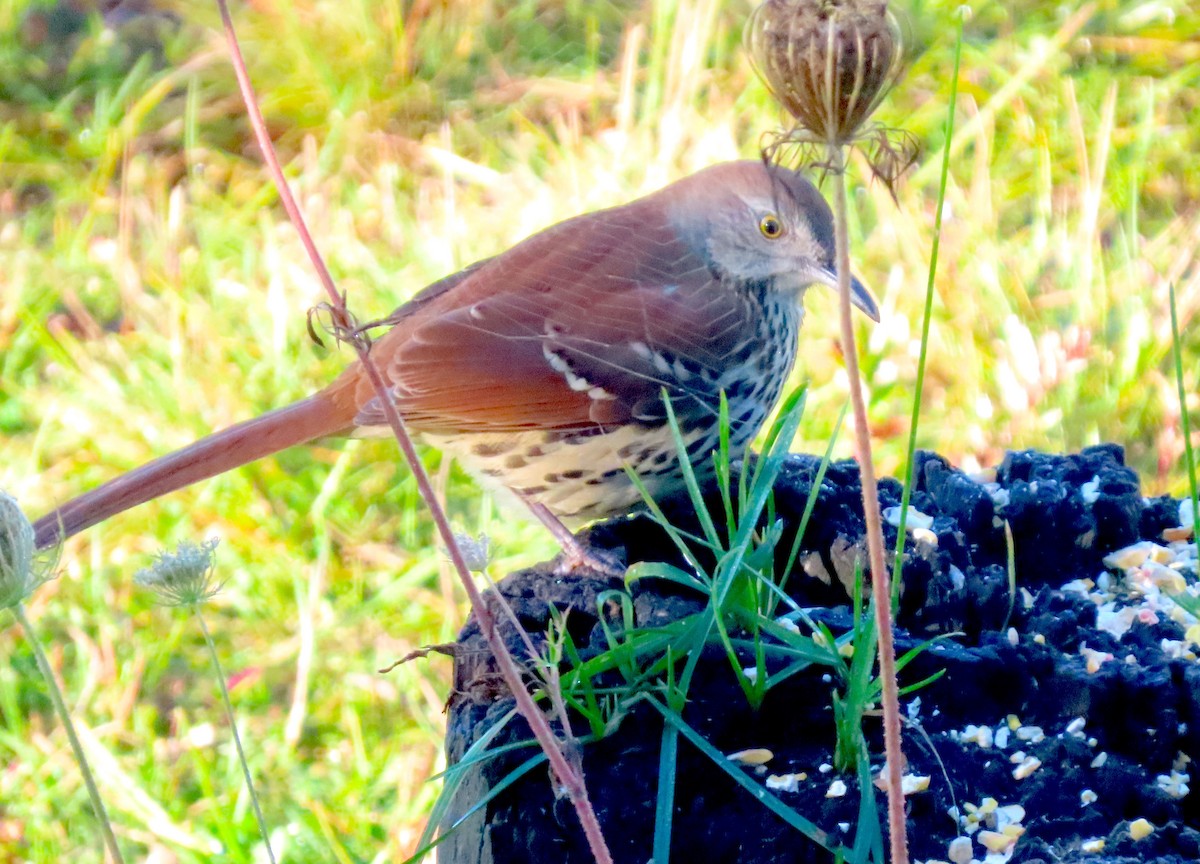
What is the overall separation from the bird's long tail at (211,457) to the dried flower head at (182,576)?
132 centimetres

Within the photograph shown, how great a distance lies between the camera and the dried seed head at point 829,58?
122 cm

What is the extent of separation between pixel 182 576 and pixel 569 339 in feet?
4.34

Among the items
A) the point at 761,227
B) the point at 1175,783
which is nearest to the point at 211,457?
the point at 761,227

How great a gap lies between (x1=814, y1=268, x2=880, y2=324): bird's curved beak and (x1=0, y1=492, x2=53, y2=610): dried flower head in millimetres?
1779

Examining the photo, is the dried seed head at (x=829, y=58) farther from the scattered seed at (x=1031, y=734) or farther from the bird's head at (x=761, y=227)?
the bird's head at (x=761, y=227)

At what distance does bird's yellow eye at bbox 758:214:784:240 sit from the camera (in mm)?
3131

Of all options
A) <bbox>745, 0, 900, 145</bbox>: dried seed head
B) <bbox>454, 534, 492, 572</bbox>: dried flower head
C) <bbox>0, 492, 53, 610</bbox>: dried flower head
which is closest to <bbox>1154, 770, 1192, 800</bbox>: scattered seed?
<bbox>454, 534, 492, 572</bbox>: dried flower head

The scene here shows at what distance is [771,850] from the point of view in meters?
1.81

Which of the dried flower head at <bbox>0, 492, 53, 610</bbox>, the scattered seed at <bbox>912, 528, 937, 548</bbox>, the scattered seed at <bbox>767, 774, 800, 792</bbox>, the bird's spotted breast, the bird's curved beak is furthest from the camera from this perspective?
the bird's curved beak

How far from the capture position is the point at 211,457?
10.3 feet

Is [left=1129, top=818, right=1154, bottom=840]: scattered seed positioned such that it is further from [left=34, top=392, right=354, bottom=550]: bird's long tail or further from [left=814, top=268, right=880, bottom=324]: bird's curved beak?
[left=34, top=392, right=354, bottom=550]: bird's long tail

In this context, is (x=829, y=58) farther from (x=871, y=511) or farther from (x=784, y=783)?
(x=784, y=783)

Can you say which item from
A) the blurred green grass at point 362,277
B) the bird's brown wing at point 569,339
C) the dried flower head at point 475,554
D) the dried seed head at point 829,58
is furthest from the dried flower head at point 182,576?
the blurred green grass at point 362,277

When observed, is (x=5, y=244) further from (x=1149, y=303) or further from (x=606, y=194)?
(x=1149, y=303)
